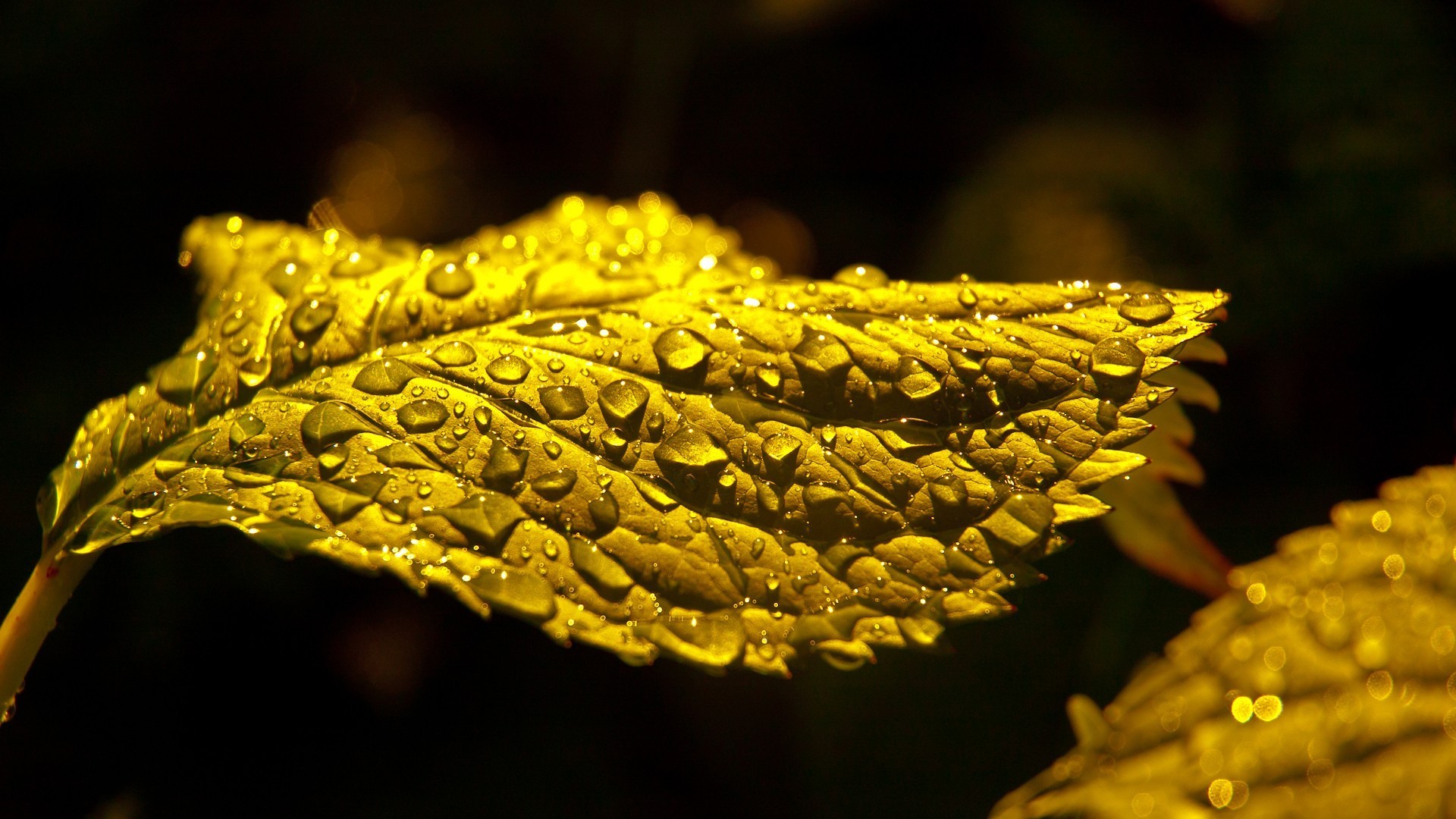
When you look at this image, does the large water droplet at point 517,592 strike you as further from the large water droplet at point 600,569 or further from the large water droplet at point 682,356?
the large water droplet at point 682,356

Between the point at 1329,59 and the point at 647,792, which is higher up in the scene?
the point at 1329,59

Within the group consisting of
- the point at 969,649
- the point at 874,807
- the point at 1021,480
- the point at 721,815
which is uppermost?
the point at 1021,480

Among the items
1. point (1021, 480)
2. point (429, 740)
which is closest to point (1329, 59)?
point (1021, 480)

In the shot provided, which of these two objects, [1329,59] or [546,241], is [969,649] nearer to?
[546,241]

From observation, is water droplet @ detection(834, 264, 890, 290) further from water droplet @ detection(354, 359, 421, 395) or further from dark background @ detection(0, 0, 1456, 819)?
dark background @ detection(0, 0, 1456, 819)

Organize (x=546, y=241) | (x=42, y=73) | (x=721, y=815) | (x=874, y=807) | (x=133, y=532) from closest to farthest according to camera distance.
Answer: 1. (x=133, y=532)
2. (x=546, y=241)
3. (x=874, y=807)
4. (x=721, y=815)
5. (x=42, y=73)

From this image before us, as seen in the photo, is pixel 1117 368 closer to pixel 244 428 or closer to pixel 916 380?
pixel 916 380

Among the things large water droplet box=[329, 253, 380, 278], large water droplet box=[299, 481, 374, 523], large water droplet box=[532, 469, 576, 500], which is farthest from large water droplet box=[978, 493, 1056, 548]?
large water droplet box=[329, 253, 380, 278]
